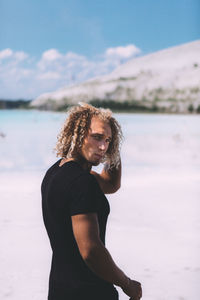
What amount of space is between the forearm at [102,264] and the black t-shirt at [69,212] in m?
0.05

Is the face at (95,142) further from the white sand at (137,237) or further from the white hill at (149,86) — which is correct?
the white hill at (149,86)

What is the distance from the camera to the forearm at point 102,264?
3.43ft

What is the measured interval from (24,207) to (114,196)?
1412 millimetres

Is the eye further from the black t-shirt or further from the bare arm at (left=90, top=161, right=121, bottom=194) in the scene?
the bare arm at (left=90, top=161, right=121, bottom=194)

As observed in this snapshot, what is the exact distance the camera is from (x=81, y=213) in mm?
1011

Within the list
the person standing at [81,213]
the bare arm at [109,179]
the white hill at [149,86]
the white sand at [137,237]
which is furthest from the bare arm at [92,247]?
the white hill at [149,86]

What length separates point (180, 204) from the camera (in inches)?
214

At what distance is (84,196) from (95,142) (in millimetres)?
246

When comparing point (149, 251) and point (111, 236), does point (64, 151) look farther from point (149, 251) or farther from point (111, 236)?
point (111, 236)

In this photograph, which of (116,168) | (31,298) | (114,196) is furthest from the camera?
(114,196)

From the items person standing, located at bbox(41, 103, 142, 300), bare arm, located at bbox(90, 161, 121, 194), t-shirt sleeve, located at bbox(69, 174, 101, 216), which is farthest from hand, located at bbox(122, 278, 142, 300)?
bare arm, located at bbox(90, 161, 121, 194)

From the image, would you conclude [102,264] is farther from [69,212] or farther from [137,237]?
[137,237]

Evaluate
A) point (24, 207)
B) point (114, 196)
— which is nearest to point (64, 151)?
point (24, 207)

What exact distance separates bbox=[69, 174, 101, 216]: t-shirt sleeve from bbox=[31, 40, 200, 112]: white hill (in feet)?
113
